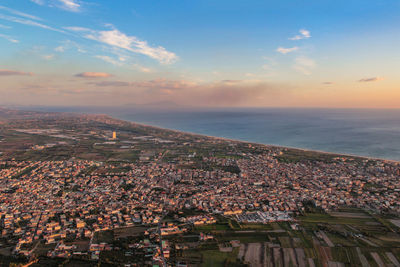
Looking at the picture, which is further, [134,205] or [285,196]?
[285,196]

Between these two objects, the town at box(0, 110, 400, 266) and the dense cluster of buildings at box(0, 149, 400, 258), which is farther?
the dense cluster of buildings at box(0, 149, 400, 258)

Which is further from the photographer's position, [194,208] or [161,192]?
[161,192]

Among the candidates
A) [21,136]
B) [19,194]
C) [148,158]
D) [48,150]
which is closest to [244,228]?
[19,194]

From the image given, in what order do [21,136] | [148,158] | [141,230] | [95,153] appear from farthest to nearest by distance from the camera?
[21,136] < [95,153] < [148,158] < [141,230]

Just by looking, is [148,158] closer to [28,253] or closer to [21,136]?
[28,253]

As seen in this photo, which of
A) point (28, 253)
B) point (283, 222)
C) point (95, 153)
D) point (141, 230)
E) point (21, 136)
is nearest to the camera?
point (28, 253)

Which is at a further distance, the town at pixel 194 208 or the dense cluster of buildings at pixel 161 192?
the dense cluster of buildings at pixel 161 192

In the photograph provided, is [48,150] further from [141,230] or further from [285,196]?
[285,196]

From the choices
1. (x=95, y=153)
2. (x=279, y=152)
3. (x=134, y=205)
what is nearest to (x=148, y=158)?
(x=95, y=153)

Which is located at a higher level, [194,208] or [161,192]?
[161,192]
